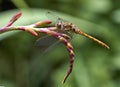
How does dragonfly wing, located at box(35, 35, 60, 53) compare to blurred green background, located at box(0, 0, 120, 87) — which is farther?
blurred green background, located at box(0, 0, 120, 87)

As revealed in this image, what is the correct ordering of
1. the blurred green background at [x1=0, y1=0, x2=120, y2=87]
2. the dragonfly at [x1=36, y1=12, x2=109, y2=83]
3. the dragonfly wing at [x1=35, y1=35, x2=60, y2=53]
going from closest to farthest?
the dragonfly at [x1=36, y1=12, x2=109, y2=83]
the dragonfly wing at [x1=35, y1=35, x2=60, y2=53]
the blurred green background at [x1=0, y1=0, x2=120, y2=87]

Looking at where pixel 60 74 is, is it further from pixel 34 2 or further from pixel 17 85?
pixel 34 2

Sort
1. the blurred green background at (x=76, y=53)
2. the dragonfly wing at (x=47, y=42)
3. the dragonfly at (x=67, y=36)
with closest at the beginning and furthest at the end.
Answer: the dragonfly at (x=67, y=36) < the dragonfly wing at (x=47, y=42) < the blurred green background at (x=76, y=53)

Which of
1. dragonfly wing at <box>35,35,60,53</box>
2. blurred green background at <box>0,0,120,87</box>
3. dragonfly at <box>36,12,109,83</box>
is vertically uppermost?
dragonfly at <box>36,12,109,83</box>

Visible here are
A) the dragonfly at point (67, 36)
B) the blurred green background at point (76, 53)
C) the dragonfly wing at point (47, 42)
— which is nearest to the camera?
the dragonfly at point (67, 36)

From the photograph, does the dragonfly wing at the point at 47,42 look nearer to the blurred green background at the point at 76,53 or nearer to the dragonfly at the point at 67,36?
the dragonfly at the point at 67,36

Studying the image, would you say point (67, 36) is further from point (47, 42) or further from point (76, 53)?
point (76, 53)

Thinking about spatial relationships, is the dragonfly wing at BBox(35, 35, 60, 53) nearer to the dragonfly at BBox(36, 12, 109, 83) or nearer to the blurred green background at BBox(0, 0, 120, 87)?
the dragonfly at BBox(36, 12, 109, 83)

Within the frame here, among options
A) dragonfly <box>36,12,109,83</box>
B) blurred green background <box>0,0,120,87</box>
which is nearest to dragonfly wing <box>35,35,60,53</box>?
dragonfly <box>36,12,109,83</box>

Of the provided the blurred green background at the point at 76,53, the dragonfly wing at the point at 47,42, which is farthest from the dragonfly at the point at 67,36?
the blurred green background at the point at 76,53
